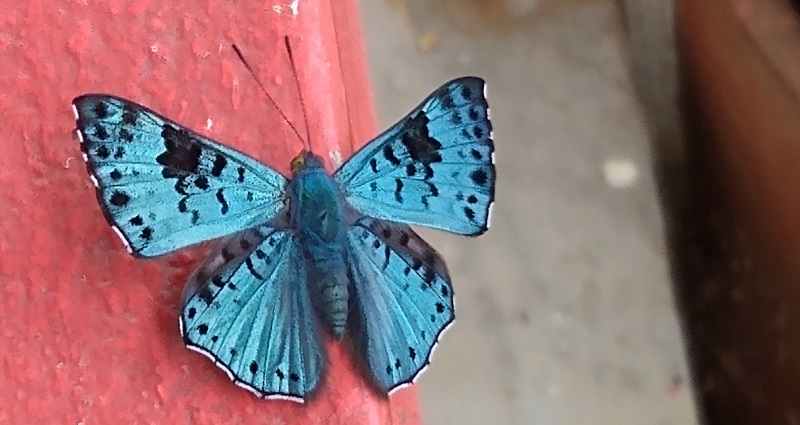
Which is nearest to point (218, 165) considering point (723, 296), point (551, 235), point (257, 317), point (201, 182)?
point (201, 182)

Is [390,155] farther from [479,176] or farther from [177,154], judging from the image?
[177,154]

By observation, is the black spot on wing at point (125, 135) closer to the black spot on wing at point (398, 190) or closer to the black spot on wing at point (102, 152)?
the black spot on wing at point (102, 152)

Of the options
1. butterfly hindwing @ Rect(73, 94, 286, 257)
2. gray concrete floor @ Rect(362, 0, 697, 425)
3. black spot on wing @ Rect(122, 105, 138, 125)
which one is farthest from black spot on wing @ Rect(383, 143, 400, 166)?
gray concrete floor @ Rect(362, 0, 697, 425)

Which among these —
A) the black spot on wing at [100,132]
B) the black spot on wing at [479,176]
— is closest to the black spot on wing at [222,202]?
the black spot on wing at [100,132]

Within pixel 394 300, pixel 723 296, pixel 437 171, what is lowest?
pixel 723 296

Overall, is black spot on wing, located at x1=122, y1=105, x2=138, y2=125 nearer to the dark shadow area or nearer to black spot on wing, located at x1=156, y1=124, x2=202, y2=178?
black spot on wing, located at x1=156, y1=124, x2=202, y2=178

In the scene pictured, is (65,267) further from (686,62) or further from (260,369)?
(686,62)
